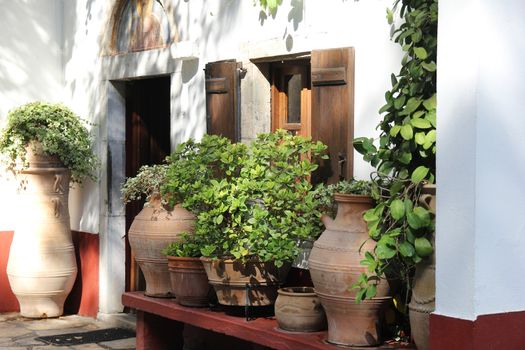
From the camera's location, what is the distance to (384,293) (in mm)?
5527

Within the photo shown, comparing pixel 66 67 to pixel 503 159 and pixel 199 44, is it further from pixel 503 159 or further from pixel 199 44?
pixel 503 159

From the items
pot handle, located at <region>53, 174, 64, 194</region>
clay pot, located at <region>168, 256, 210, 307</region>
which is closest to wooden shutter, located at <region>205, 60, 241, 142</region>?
clay pot, located at <region>168, 256, 210, 307</region>

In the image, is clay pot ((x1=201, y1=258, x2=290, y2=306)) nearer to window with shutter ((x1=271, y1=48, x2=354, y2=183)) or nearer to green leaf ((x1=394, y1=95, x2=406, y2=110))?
window with shutter ((x1=271, y1=48, x2=354, y2=183))

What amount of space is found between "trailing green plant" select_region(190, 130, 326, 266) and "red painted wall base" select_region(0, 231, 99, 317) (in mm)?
3199

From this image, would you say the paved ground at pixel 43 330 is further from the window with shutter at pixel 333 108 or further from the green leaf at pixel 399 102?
the green leaf at pixel 399 102

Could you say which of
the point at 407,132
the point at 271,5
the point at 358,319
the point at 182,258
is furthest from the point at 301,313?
the point at 271,5

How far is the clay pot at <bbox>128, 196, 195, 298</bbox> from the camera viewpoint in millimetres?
7379

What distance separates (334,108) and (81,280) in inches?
169

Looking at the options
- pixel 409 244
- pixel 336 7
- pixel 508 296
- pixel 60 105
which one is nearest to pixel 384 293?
pixel 409 244

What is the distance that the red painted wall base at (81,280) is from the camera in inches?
383

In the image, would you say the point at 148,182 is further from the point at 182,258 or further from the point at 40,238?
the point at 40,238

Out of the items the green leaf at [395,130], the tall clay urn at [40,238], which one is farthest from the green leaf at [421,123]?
the tall clay urn at [40,238]

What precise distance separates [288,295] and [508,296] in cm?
162

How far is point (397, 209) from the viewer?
518 centimetres
